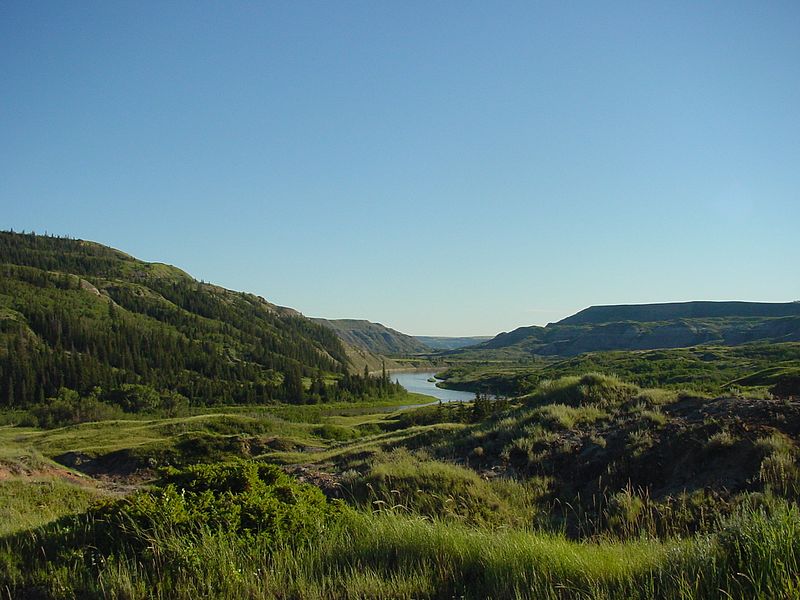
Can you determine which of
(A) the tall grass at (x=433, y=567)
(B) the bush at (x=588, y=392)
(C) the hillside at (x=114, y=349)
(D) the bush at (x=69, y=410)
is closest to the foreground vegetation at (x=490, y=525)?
(A) the tall grass at (x=433, y=567)

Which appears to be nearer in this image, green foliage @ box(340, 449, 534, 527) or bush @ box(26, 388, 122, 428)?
green foliage @ box(340, 449, 534, 527)

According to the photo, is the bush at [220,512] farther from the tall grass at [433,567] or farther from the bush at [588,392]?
the bush at [588,392]

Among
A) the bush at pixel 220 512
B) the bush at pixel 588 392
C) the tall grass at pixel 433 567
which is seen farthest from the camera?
the bush at pixel 588 392

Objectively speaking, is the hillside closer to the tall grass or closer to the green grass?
the green grass

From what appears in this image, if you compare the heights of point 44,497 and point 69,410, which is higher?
point 44,497

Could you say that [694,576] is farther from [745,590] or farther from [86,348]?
[86,348]

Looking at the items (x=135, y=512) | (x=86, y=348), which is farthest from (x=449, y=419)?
(x=86, y=348)

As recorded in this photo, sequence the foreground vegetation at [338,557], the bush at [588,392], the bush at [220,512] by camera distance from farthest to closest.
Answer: the bush at [588,392] < the bush at [220,512] < the foreground vegetation at [338,557]

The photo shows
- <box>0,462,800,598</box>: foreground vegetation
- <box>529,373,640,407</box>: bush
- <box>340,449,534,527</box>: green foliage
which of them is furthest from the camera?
<box>529,373,640,407</box>: bush

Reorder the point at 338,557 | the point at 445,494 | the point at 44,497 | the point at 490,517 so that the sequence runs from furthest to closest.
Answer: the point at 44,497 < the point at 445,494 < the point at 490,517 < the point at 338,557

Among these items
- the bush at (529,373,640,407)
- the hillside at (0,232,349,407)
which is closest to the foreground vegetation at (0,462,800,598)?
the bush at (529,373,640,407)

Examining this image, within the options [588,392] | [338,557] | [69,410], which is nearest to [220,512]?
[338,557]

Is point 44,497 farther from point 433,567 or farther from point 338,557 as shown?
point 433,567

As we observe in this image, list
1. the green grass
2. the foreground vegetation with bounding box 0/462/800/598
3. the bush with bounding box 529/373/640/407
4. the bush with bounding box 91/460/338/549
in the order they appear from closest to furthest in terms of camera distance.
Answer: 1. the foreground vegetation with bounding box 0/462/800/598
2. the bush with bounding box 91/460/338/549
3. the green grass
4. the bush with bounding box 529/373/640/407
